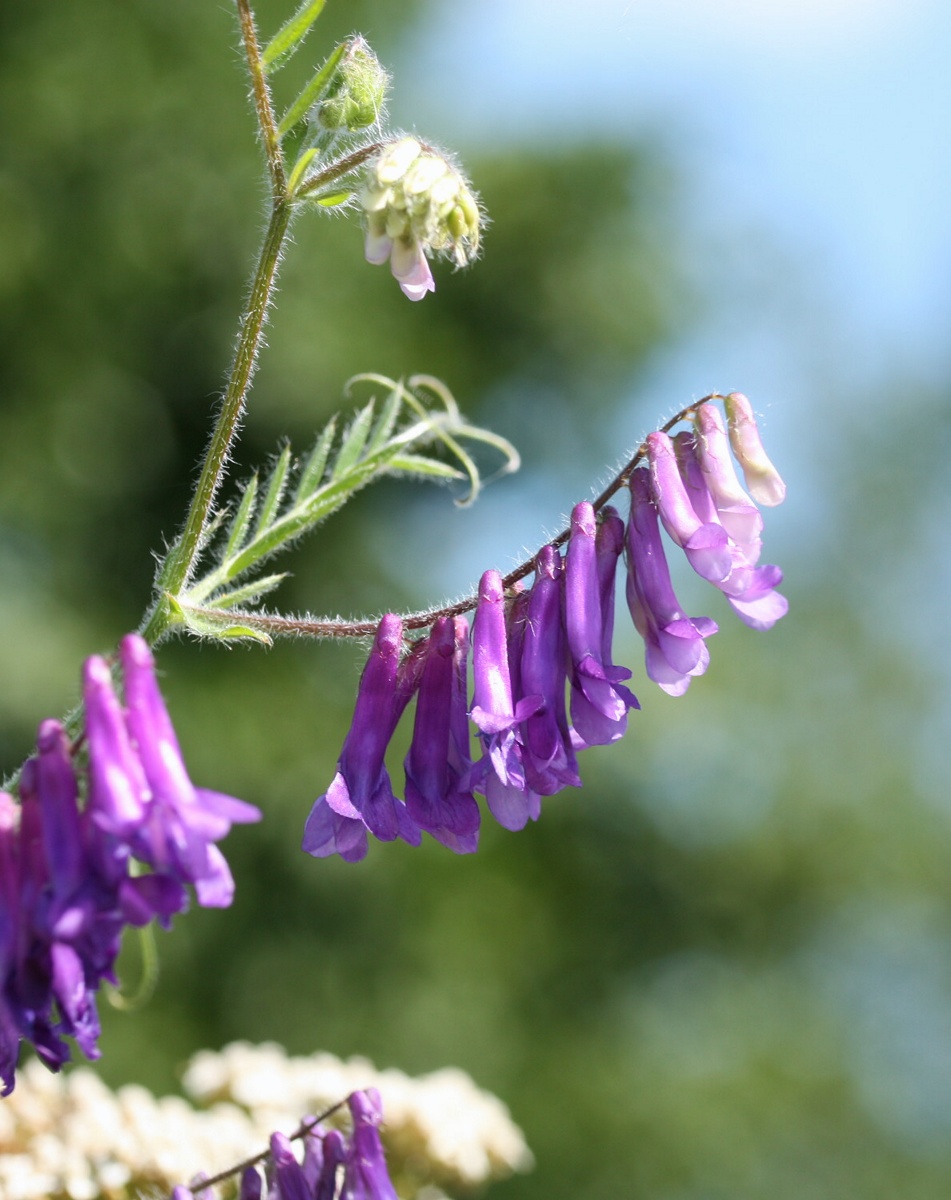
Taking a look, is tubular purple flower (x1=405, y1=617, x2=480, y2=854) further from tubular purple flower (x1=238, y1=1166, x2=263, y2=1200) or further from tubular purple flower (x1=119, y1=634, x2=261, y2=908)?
tubular purple flower (x1=238, y1=1166, x2=263, y2=1200)

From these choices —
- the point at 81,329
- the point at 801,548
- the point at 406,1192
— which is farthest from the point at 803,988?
the point at 406,1192

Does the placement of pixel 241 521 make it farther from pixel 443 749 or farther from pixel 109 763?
pixel 109 763

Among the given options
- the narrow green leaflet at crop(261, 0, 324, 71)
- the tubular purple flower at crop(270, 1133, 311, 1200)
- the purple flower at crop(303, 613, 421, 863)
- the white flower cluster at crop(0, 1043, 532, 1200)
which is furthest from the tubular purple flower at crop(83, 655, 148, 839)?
the white flower cluster at crop(0, 1043, 532, 1200)

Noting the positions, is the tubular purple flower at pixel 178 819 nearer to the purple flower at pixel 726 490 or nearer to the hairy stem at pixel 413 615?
the hairy stem at pixel 413 615

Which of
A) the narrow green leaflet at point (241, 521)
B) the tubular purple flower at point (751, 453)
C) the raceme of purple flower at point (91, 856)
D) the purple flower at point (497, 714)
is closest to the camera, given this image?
the raceme of purple flower at point (91, 856)

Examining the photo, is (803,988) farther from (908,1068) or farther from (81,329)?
(81,329)

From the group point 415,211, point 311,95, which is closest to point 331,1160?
point 415,211

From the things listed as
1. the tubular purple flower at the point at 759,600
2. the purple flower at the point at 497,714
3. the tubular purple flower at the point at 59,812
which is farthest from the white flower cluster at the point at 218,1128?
the tubular purple flower at the point at 759,600
